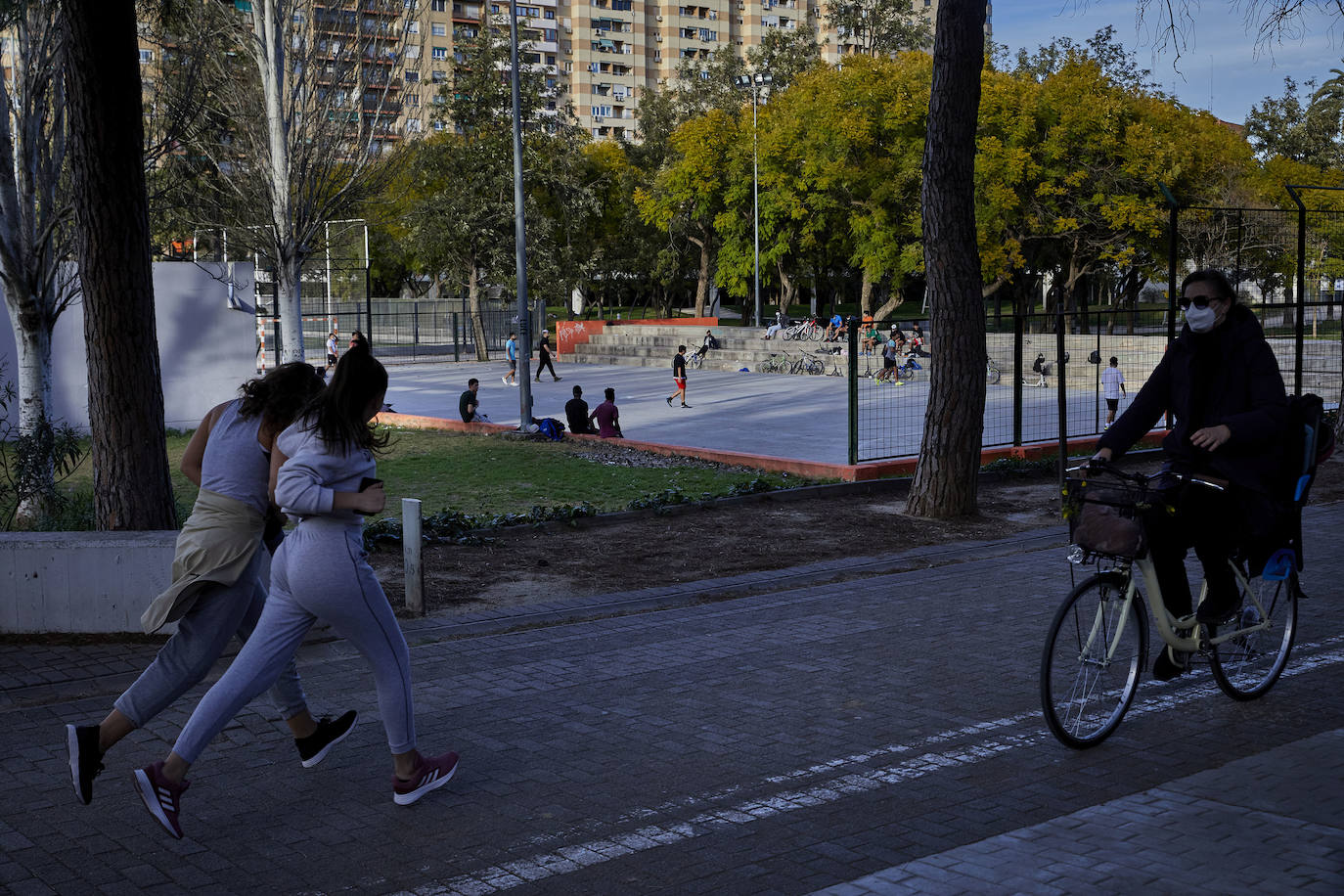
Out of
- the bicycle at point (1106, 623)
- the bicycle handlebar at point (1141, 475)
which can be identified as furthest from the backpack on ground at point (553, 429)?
the bicycle handlebar at point (1141, 475)

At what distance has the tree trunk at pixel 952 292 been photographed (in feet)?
40.3

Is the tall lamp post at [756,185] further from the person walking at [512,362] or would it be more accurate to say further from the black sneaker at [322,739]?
the black sneaker at [322,739]

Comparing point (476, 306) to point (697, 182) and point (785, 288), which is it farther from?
point (785, 288)

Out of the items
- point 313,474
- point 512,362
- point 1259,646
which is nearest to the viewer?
point 313,474

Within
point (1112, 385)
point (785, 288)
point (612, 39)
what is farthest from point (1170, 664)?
point (612, 39)

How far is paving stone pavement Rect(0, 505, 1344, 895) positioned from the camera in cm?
430

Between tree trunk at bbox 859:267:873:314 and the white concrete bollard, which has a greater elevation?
tree trunk at bbox 859:267:873:314

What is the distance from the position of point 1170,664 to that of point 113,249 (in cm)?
635

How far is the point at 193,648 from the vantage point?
498cm

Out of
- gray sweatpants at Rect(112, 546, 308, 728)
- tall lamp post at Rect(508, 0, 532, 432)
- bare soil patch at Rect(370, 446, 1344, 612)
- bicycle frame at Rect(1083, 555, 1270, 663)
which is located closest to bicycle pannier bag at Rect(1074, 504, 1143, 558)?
bicycle frame at Rect(1083, 555, 1270, 663)

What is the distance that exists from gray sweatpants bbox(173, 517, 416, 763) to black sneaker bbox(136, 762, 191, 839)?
10 centimetres

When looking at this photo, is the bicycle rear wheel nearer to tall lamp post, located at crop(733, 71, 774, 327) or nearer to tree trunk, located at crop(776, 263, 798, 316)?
tall lamp post, located at crop(733, 71, 774, 327)

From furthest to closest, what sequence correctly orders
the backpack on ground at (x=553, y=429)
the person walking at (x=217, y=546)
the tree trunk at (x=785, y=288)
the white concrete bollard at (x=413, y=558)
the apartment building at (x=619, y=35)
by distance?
1. the apartment building at (x=619, y=35)
2. the tree trunk at (x=785, y=288)
3. the backpack on ground at (x=553, y=429)
4. the white concrete bollard at (x=413, y=558)
5. the person walking at (x=217, y=546)

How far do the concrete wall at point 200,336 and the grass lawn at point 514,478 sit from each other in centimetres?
154
